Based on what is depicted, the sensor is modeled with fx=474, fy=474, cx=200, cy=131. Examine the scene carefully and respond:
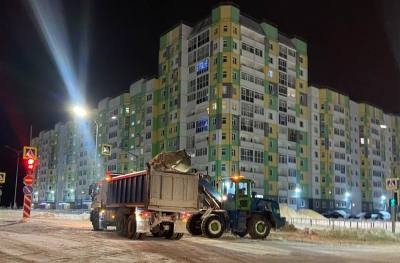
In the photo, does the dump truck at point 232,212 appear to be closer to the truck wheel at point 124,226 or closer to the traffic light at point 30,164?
the truck wheel at point 124,226

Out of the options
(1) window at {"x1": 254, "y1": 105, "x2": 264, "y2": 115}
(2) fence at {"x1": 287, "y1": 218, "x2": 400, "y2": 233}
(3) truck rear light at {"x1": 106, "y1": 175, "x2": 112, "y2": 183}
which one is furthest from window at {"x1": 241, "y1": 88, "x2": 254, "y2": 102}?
(3) truck rear light at {"x1": 106, "y1": 175, "x2": 112, "y2": 183}

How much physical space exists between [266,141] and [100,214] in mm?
66047

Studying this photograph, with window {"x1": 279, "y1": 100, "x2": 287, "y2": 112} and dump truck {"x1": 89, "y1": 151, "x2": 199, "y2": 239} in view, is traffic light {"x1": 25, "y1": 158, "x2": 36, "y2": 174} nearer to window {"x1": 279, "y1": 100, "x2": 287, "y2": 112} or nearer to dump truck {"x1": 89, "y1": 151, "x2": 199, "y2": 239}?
dump truck {"x1": 89, "y1": 151, "x2": 199, "y2": 239}

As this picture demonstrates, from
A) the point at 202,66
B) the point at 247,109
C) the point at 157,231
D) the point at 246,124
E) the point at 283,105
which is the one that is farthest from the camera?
the point at 283,105

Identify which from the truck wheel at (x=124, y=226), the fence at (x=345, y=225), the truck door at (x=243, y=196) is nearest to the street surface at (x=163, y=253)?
the truck wheel at (x=124, y=226)

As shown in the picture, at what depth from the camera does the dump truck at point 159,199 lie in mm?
21859

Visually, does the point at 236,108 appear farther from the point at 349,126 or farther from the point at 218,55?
the point at 349,126

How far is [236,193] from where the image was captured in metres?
26.2

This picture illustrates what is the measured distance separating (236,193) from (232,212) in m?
1.08

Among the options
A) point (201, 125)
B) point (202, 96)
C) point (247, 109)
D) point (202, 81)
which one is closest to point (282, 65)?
point (247, 109)

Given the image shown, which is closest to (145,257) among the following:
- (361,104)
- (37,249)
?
(37,249)

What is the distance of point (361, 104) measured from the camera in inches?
5177

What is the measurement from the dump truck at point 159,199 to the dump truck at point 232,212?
131 cm

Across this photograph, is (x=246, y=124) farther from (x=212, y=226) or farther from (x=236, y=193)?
(x=212, y=226)
